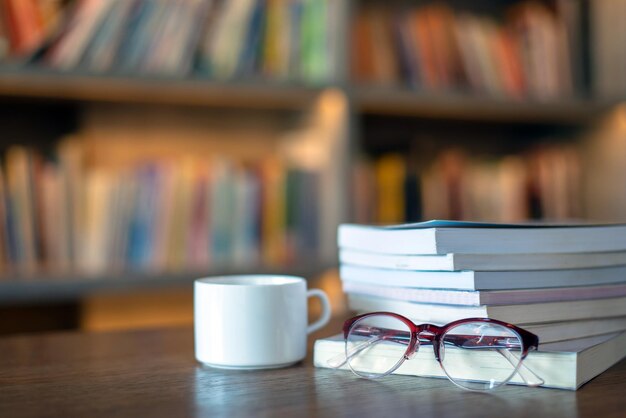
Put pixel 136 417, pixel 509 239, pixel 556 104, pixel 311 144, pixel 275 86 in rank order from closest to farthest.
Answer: pixel 136 417, pixel 509 239, pixel 275 86, pixel 311 144, pixel 556 104

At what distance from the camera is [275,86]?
1847 millimetres

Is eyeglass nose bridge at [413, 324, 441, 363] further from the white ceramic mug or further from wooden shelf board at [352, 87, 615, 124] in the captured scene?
wooden shelf board at [352, 87, 615, 124]

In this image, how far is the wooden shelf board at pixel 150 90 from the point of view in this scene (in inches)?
65.3

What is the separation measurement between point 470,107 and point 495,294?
1.51 m

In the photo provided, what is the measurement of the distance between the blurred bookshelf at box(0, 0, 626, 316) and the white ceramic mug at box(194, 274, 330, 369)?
3.36 ft

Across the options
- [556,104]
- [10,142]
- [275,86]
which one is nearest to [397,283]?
[275,86]

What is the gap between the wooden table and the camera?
1.84 feet

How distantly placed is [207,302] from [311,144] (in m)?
1.31

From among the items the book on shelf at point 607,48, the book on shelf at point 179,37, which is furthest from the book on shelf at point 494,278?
the book on shelf at point 607,48

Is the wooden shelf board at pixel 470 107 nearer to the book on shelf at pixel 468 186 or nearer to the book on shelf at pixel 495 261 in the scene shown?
the book on shelf at pixel 468 186

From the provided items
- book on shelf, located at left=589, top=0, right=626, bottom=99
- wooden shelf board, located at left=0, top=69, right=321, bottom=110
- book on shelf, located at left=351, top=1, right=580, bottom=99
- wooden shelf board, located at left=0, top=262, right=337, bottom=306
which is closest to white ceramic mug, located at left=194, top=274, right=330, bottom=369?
wooden shelf board, located at left=0, top=262, right=337, bottom=306

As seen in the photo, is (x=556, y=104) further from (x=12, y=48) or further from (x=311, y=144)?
(x=12, y=48)

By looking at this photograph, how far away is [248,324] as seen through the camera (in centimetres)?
68

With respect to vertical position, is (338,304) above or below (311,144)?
below
